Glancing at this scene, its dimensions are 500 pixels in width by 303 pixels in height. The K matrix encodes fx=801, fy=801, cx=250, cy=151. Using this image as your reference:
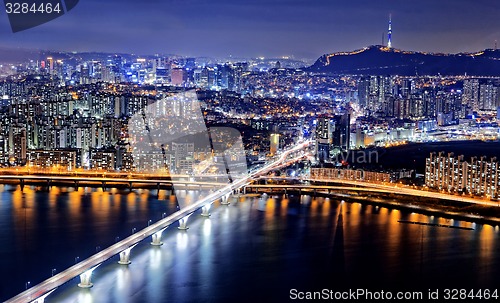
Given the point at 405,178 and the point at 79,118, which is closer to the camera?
the point at 405,178

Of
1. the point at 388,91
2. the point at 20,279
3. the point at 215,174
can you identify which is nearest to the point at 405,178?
the point at 215,174

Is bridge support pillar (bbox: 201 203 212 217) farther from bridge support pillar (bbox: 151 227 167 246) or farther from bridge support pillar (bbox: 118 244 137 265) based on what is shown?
bridge support pillar (bbox: 118 244 137 265)

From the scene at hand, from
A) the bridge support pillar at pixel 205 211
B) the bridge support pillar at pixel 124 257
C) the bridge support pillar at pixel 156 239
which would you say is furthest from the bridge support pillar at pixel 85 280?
the bridge support pillar at pixel 205 211

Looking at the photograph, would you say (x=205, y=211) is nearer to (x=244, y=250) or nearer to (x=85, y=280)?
(x=244, y=250)

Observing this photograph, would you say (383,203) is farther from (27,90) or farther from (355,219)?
(27,90)

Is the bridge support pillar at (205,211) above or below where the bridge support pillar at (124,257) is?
above

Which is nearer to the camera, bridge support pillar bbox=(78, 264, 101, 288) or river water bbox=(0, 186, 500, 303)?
bridge support pillar bbox=(78, 264, 101, 288)

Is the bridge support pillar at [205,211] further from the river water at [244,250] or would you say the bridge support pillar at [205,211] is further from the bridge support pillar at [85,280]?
the bridge support pillar at [85,280]

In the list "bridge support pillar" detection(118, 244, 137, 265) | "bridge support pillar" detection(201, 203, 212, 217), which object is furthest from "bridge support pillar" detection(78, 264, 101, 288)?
"bridge support pillar" detection(201, 203, 212, 217)
